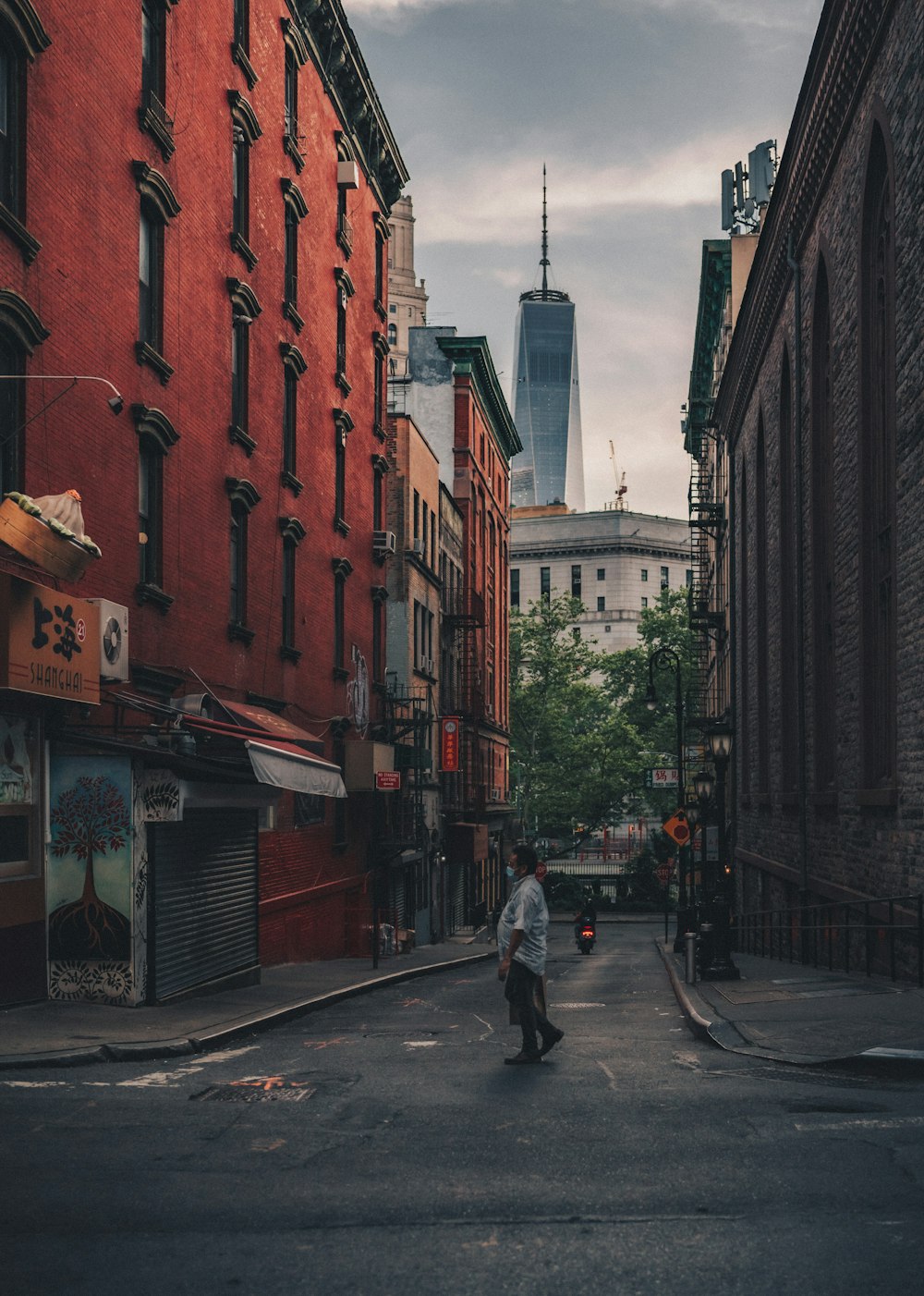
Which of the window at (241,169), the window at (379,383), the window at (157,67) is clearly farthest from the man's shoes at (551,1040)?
the window at (379,383)

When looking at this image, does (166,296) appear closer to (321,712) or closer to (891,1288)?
(321,712)

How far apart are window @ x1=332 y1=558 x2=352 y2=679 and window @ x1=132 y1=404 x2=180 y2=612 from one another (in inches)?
505

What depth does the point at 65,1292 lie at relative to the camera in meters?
5.81

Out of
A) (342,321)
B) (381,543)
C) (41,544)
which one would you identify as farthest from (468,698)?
(41,544)

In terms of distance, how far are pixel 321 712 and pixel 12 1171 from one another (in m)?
24.2

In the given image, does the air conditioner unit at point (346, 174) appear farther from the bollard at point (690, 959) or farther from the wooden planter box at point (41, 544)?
the wooden planter box at point (41, 544)

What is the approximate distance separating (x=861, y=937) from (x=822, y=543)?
8.53 metres

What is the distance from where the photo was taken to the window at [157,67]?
809 inches

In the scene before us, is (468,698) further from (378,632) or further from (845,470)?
(845,470)

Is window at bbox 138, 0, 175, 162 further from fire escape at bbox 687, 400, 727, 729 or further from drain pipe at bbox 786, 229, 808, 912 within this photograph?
fire escape at bbox 687, 400, 727, 729

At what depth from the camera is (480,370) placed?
6044 cm

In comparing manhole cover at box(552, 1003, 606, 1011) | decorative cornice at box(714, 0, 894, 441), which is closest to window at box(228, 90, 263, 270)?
decorative cornice at box(714, 0, 894, 441)

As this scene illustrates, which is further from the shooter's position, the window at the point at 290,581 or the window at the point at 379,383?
the window at the point at 379,383

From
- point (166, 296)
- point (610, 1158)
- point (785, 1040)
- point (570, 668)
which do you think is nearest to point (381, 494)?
point (166, 296)
